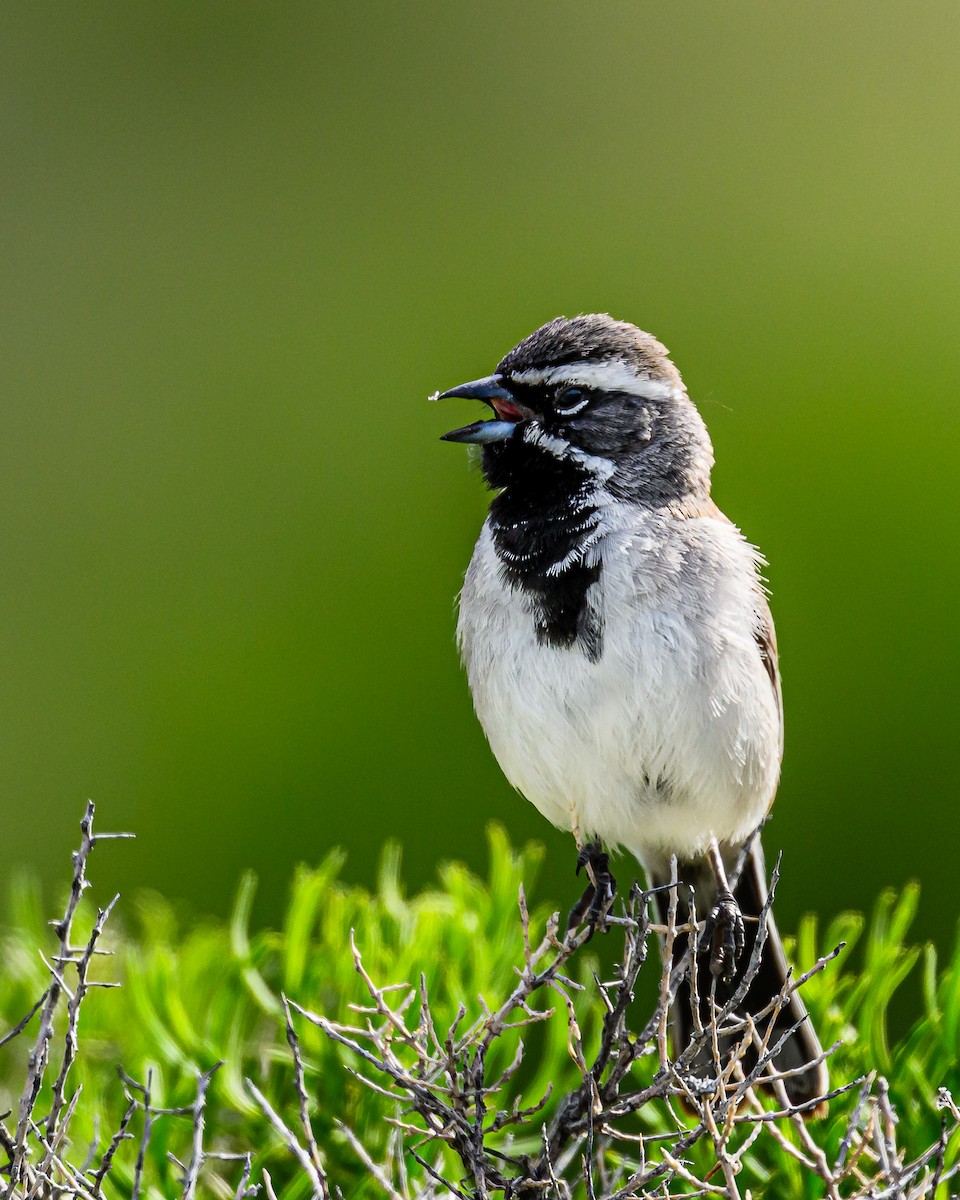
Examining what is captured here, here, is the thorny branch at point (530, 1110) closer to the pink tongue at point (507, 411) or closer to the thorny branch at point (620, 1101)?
the thorny branch at point (620, 1101)

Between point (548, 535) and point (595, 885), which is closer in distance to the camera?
point (595, 885)

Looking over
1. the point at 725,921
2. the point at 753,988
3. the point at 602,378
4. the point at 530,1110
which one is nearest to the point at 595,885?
the point at 725,921

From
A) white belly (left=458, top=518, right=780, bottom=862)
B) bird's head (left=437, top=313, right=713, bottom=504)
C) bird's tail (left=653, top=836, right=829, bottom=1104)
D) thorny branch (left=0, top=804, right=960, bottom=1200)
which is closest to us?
thorny branch (left=0, top=804, right=960, bottom=1200)

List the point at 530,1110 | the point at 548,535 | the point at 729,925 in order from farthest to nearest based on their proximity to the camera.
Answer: the point at 548,535 → the point at 729,925 → the point at 530,1110

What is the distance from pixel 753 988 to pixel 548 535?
0.95 meters

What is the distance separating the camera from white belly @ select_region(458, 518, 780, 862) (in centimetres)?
234

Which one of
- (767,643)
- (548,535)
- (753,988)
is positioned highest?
(548,535)

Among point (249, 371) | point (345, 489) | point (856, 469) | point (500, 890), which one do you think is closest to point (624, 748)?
point (500, 890)

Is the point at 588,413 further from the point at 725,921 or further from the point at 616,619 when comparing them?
the point at 725,921

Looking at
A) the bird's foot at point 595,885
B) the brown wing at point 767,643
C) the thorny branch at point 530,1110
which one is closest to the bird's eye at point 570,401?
the brown wing at point 767,643

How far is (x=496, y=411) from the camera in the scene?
8.24 ft

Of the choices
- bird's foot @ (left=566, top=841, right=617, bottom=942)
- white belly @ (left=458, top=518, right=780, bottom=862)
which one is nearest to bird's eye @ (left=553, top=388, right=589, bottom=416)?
white belly @ (left=458, top=518, right=780, bottom=862)

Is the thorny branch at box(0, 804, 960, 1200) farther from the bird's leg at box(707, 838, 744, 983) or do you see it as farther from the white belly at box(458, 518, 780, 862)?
the white belly at box(458, 518, 780, 862)

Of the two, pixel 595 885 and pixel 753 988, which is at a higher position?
pixel 595 885
